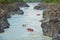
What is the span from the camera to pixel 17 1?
2264 inches

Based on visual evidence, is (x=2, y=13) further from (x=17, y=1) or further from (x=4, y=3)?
(x=17, y=1)

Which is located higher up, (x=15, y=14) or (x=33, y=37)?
(x=33, y=37)

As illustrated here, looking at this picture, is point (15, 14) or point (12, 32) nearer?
point (12, 32)

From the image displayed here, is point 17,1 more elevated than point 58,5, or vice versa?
point 58,5

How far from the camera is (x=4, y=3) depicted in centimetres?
3959

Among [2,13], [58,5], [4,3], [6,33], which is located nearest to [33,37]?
[6,33]

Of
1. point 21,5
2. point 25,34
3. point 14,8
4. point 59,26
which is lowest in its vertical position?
point 21,5

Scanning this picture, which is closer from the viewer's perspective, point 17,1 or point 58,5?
point 58,5

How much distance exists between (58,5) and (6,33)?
44.7ft

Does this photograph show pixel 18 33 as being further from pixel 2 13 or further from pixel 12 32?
pixel 2 13

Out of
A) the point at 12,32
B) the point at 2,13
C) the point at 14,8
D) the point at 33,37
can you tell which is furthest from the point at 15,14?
the point at 33,37

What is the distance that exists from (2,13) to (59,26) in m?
14.9

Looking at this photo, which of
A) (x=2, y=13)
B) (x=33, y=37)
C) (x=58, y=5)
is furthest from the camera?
(x=58, y=5)

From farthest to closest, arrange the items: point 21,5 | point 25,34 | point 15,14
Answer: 1. point 21,5
2. point 15,14
3. point 25,34
